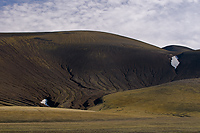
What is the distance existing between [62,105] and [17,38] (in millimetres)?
42774

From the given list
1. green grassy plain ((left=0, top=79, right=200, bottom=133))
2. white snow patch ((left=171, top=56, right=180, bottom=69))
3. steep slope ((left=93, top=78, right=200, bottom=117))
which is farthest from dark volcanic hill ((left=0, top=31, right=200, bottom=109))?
green grassy plain ((left=0, top=79, right=200, bottom=133))

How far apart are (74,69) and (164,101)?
38615mm

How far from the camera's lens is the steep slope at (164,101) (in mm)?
30062

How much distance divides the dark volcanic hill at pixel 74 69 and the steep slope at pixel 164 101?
27.9 feet

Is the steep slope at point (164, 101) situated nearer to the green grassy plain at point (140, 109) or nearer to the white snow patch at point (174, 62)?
the green grassy plain at point (140, 109)

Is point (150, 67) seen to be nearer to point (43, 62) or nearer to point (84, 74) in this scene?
point (84, 74)

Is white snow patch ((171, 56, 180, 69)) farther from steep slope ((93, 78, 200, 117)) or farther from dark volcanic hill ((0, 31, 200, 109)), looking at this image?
steep slope ((93, 78, 200, 117))

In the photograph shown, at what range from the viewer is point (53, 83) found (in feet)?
183

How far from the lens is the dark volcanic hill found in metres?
47.5

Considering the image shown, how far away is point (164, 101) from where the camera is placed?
34.6 meters

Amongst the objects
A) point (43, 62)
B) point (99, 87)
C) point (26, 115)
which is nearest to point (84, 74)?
point (99, 87)

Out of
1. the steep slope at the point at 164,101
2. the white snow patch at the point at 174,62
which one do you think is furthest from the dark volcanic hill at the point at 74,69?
the steep slope at the point at 164,101

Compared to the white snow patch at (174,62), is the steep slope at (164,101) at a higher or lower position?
lower

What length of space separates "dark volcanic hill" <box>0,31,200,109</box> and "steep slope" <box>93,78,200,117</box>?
27.9 feet
